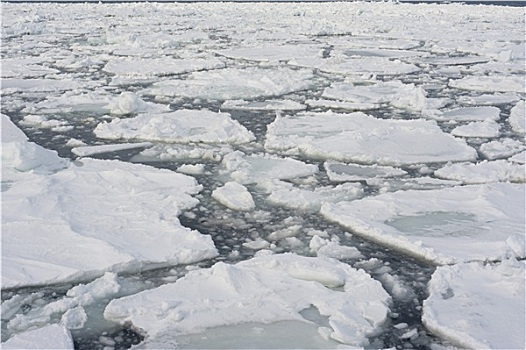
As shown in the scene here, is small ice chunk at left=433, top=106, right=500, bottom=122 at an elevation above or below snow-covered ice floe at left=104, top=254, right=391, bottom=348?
below

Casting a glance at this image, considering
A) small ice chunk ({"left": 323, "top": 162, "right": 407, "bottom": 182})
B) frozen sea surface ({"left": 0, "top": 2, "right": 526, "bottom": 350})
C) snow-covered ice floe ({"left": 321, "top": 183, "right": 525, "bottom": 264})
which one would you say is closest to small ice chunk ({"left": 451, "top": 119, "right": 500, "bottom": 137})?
frozen sea surface ({"left": 0, "top": 2, "right": 526, "bottom": 350})

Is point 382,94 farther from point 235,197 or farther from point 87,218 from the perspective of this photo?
point 87,218

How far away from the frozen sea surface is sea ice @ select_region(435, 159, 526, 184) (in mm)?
23

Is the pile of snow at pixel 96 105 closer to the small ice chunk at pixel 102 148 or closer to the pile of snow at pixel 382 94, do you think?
the small ice chunk at pixel 102 148

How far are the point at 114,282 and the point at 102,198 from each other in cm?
139

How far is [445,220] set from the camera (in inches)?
157

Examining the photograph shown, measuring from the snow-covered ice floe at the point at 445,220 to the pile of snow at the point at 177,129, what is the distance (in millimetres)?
2163

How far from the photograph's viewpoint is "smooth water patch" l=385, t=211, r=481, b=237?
3.79 metres

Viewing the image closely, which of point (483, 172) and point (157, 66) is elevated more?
point (483, 172)

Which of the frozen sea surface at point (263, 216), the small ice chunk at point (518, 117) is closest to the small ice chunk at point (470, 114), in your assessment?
the frozen sea surface at point (263, 216)

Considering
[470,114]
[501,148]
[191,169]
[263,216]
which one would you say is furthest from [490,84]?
[263,216]

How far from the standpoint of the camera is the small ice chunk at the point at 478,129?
20.5 feet

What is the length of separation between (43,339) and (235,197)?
2014mm

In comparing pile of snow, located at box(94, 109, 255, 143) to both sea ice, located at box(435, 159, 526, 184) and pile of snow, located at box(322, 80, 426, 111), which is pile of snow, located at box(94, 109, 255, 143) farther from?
pile of snow, located at box(322, 80, 426, 111)
